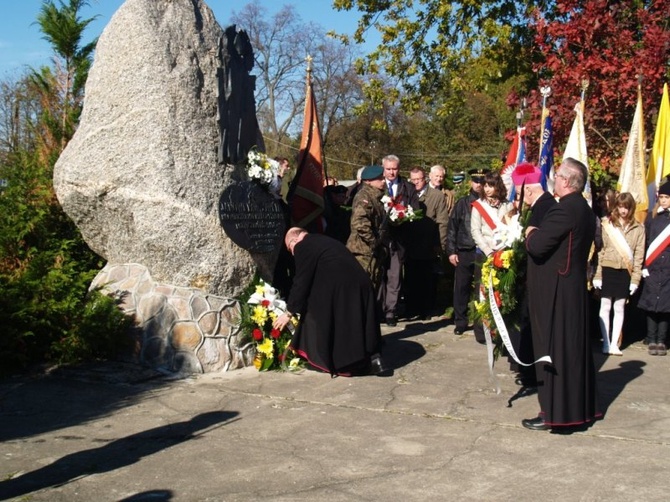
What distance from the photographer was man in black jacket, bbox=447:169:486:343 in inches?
Result: 391

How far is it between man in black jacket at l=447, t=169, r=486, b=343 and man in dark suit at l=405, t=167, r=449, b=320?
1.93ft

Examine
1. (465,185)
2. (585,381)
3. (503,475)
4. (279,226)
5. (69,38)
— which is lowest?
(503,475)

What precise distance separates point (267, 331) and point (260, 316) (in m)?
0.19

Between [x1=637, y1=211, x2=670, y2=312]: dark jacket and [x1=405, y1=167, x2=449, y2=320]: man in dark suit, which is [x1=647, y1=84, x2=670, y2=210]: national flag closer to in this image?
[x1=637, y1=211, x2=670, y2=312]: dark jacket

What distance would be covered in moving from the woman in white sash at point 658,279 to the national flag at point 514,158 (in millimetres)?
1706

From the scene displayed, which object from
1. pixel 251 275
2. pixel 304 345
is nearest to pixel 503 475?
pixel 304 345

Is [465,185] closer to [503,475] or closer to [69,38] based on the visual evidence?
[69,38]

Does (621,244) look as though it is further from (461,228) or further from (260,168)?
(260,168)

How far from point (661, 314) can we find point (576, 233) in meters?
3.72

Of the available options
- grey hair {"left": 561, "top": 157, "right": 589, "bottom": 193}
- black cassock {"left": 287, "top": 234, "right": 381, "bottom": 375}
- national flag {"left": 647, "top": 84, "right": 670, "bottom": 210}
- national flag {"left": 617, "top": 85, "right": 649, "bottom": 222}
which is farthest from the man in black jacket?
grey hair {"left": 561, "top": 157, "right": 589, "bottom": 193}

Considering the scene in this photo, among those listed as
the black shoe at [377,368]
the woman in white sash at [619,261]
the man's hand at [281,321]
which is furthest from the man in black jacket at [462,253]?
the man's hand at [281,321]

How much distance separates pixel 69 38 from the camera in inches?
421

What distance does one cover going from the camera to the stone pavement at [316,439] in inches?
193

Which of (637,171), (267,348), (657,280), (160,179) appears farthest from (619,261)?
(160,179)
